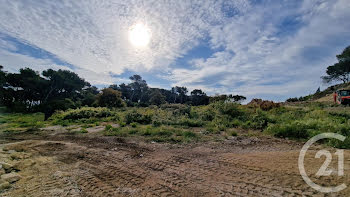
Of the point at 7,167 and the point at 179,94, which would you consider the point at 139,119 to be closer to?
the point at 7,167

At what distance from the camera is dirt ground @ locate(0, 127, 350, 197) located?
102 inches

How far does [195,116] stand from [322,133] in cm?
725

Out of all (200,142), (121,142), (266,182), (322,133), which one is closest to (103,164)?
(121,142)

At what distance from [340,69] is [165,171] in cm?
4127

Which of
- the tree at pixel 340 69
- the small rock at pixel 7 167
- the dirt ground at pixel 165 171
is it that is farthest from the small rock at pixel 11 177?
the tree at pixel 340 69

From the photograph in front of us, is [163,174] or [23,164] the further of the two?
[23,164]

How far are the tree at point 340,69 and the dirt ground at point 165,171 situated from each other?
118 feet

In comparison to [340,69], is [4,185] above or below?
below

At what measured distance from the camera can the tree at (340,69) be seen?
26.5 metres

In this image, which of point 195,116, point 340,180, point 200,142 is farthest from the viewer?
point 195,116

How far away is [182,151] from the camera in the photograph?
15.5 ft

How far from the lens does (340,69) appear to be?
2761 centimetres

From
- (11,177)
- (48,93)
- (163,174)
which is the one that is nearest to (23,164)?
(11,177)

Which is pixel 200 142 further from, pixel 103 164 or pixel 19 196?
pixel 19 196
